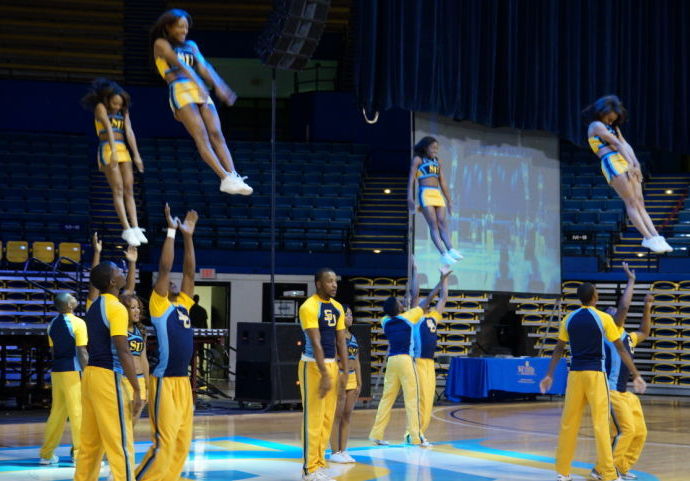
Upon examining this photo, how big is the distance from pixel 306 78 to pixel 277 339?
13.1 meters

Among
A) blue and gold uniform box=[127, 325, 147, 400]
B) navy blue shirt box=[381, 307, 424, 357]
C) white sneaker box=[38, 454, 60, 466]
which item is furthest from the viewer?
navy blue shirt box=[381, 307, 424, 357]

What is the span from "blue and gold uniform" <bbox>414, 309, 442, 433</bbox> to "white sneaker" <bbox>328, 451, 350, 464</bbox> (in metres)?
1.82

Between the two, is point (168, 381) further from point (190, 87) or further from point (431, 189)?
point (431, 189)

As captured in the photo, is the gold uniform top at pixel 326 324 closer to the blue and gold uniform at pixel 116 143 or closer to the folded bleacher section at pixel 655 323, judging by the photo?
the blue and gold uniform at pixel 116 143

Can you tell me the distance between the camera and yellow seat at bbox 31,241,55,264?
1828 cm

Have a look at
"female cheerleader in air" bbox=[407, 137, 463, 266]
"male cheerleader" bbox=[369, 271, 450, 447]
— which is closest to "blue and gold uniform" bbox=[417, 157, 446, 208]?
"female cheerleader in air" bbox=[407, 137, 463, 266]

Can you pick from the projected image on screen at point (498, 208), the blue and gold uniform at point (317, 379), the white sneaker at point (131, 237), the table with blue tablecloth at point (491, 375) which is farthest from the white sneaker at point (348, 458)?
the table with blue tablecloth at point (491, 375)

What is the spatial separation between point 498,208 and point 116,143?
10.9m

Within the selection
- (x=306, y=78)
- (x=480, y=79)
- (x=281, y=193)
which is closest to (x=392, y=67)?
(x=480, y=79)

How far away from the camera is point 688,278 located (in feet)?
66.6

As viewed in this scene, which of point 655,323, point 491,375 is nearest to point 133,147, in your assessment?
point 491,375

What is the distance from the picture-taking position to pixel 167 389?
7.04 m

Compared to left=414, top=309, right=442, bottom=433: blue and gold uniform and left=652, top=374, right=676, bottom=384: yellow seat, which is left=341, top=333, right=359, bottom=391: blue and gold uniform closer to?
left=414, top=309, right=442, bottom=433: blue and gold uniform

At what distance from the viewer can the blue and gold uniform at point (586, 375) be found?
28.5 feet
